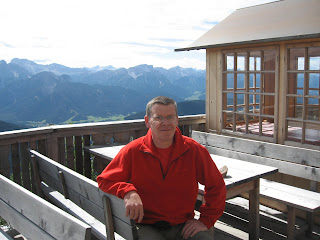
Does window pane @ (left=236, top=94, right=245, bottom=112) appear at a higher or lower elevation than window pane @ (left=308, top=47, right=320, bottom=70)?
lower

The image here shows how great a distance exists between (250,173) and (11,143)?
113 inches

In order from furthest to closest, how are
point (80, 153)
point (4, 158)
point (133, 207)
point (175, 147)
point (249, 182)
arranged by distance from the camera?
point (80, 153) → point (4, 158) → point (249, 182) → point (175, 147) → point (133, 207)

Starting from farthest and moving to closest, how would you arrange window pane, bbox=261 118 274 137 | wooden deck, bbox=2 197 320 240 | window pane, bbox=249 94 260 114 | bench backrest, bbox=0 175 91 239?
window pane, bbox=249 94 260 114
window pane, bbox=261 118 274 137
wooden deck, bbox=2 197 320 240
bench backrest, bbox=0 175 91 239

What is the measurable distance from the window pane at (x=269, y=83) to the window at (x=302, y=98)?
51 centimetres

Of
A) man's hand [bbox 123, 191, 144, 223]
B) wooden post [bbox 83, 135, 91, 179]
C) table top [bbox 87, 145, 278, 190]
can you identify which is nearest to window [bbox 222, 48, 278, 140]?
table top [bbox 87, 145, 278, 190]

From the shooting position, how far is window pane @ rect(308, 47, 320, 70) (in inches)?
174

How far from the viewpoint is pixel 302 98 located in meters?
4.71

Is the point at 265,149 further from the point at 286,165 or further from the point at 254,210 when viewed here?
the point at 254,210

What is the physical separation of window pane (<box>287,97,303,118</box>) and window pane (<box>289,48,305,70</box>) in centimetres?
42

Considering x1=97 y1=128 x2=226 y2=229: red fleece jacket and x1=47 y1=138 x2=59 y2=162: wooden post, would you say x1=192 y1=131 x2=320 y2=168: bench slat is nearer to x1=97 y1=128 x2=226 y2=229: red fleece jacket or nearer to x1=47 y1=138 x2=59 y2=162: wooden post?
x1=47 y1=138 x2=59 y2=162: wooden post

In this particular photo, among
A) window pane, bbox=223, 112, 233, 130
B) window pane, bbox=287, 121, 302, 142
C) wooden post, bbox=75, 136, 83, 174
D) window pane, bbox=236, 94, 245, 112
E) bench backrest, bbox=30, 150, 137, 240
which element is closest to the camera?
bench backrest, bbox=30, 150, 137, 240

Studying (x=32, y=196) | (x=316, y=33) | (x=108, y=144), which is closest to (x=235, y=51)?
(x=316, y=33)

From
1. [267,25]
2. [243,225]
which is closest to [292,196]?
[243,225]

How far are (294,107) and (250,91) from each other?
85cm
